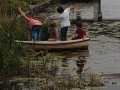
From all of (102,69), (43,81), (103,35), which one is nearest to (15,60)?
(43,81)

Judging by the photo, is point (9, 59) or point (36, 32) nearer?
point (9, 59)

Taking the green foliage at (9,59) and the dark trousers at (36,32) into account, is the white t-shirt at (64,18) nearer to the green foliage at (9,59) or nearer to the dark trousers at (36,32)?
the dark trousers at (36,32)

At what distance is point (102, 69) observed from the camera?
43.3ft

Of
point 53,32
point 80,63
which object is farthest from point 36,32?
point 80,63

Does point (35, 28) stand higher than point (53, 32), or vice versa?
point (35, 28)

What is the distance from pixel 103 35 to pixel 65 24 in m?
3.79

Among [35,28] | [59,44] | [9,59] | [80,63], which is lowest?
[80,63]

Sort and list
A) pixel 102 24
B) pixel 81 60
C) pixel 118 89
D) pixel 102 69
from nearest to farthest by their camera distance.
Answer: pixel 118 89 < pixel 102 69 < pixel 81 60 < pixel 102 24

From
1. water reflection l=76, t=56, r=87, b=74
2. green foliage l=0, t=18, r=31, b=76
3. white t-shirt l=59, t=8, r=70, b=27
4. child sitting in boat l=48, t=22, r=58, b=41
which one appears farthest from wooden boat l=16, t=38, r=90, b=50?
green foliage l=0, t=18, r=31, b=76

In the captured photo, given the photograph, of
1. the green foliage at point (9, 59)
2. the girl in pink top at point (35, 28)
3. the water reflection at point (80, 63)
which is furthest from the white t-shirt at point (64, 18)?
the green foliage at point (9, 59)

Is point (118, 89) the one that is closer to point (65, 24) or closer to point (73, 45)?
point (73, 45)

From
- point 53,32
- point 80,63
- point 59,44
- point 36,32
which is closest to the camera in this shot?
point 80,63

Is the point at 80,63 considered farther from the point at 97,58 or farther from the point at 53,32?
the point at 53,32

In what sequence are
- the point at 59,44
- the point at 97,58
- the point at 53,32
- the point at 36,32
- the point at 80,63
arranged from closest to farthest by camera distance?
the point at 80,63 → the point at 97,58 → the point at 59,44 → the point at 36,32 → the point at 53,32
